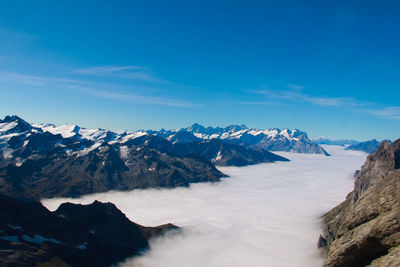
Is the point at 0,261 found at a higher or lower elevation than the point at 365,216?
lower

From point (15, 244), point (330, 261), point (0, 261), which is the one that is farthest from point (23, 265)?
point (330, 261)

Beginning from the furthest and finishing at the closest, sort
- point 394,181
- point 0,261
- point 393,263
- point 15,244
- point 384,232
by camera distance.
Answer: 1. point 15,244
2. point 0,261
3. point 394,181
4. point 384,232
5. point 393,263

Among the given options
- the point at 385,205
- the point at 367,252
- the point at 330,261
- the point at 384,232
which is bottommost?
the point at 330,261

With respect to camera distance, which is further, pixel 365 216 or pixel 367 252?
pixel 365 216

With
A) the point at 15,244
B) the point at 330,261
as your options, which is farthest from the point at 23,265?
the point at 330,261

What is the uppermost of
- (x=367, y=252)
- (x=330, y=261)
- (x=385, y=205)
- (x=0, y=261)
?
(x=385, y=205)

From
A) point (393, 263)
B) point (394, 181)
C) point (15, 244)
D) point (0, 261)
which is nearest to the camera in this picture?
point (393, 263)

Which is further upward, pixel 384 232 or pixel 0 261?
pixel 384 232

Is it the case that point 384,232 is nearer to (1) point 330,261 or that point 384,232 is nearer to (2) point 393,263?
(2) point 393,263

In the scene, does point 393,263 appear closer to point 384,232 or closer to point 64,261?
point 384,232
